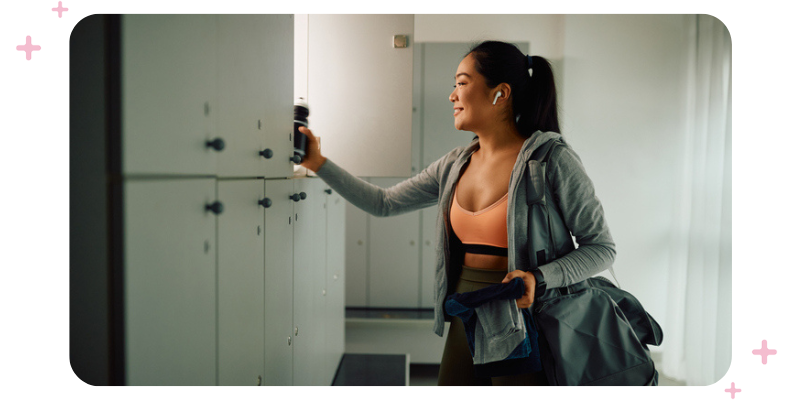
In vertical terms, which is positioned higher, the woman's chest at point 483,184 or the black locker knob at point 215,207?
the woman's chest at point 483,184

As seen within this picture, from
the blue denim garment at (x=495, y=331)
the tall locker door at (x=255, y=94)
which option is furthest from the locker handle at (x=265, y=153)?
the blue denim garment at (x=495, y=331)

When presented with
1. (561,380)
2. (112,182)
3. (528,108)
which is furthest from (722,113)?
(112,182)

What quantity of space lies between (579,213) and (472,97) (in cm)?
36

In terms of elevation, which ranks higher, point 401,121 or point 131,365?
point 401,121

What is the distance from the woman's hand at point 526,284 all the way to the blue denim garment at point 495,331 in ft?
0.04

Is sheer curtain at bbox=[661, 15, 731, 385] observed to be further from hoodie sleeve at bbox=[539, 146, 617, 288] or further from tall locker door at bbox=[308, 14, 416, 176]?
tall locker door at bbox=[308, 14, 416, 176]

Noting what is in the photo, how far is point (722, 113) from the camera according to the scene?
203 cm

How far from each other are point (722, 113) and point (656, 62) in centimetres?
Answer: 75

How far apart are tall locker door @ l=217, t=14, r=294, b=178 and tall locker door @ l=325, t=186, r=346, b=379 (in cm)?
56

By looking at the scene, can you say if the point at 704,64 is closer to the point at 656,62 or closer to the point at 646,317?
the point at 656,62

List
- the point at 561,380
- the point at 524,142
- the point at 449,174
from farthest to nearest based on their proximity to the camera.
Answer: the point at 449,174 < the point at 524,142 < the point at 561,380

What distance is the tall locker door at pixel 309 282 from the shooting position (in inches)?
49.2
